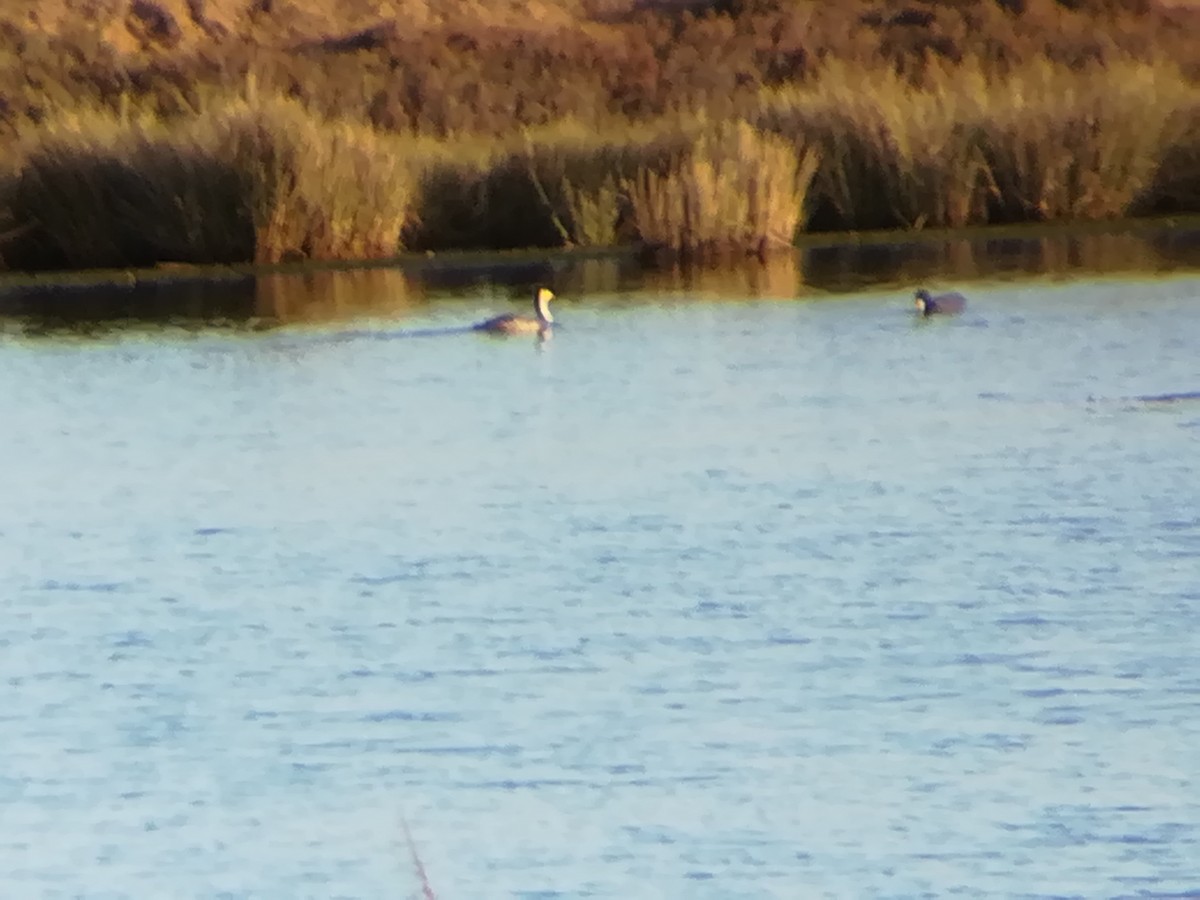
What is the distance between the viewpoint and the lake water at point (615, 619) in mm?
7672

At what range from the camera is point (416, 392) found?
1695cm

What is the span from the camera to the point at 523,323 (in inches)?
742

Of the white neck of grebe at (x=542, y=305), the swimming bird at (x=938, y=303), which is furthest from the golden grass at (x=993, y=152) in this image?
the white neck of grebe at (x=542, y=305)

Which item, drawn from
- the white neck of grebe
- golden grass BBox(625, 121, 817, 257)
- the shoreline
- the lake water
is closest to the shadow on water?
the shoreline

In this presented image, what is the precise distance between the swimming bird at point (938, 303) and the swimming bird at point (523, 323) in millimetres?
2468

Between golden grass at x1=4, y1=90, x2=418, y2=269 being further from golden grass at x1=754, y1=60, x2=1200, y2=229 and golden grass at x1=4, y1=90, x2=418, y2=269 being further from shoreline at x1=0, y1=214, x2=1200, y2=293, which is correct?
golden grass at x1=754, y1=60, x2=1200, y2=229

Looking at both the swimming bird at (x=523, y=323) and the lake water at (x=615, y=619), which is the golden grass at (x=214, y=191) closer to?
the swimming bird at (x=523, y=323)

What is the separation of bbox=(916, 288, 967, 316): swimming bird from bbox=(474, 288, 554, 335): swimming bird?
8.10ft

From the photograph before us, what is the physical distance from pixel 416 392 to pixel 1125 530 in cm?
645

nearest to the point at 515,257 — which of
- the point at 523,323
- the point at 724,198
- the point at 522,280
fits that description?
the point at 522,280

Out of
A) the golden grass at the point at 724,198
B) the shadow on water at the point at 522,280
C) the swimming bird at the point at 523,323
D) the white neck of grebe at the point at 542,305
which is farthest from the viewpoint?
the golden grass at the point at 724,198

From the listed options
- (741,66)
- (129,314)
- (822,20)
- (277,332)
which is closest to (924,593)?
(277,332)

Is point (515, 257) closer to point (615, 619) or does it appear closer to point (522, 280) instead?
point (522, 280)

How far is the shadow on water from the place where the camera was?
21422 millimetres
